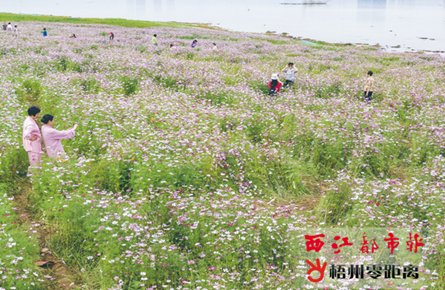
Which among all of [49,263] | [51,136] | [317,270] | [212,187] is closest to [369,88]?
[212,187]

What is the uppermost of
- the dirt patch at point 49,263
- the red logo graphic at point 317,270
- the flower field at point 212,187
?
the flower field at point 212,187

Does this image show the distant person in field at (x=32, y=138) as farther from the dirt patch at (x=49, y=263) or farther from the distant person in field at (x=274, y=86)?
the distant person in field at (x=274, y=86)

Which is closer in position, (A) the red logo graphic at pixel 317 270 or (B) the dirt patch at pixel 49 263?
(A) the red logo graphic at pixel 317 270

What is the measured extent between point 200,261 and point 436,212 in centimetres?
453

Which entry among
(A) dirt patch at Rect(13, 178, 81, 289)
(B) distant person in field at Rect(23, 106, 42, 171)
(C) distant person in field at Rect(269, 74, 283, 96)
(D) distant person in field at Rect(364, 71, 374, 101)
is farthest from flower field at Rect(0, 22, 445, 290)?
(C) distant person in field at Rect(269, 74, 283, 96)

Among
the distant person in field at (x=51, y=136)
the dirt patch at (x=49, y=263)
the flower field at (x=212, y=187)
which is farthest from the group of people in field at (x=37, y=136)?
the dirt patch at (x=49, y=263)

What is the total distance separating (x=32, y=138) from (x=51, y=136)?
451 mm

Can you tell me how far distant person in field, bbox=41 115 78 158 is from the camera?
777 cm

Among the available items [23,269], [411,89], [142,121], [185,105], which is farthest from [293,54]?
[23,269]

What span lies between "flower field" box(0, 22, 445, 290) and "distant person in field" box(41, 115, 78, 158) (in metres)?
0.56

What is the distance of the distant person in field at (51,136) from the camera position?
25.5ft

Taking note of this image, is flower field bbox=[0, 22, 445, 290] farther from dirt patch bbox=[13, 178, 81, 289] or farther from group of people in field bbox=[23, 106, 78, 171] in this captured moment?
group of people in field bbox=[23, 106, 78, 171]

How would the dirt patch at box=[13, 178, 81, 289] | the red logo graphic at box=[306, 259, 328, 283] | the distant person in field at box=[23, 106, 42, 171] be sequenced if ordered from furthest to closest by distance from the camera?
1. the distant person in field at box=[23, 106, 42, 171]
2. the dirt patch at box=[13, 178, 81, 289]
3. the red logo graphic at box=[306, 259, 328, 283]

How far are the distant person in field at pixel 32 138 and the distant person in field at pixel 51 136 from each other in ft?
0.71
